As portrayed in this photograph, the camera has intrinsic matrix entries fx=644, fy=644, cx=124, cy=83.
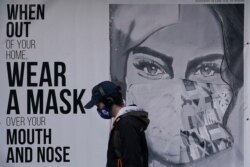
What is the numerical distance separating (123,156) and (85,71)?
Answer: 6.51 feet

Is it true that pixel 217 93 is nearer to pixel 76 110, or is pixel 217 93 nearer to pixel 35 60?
pixel 76 110

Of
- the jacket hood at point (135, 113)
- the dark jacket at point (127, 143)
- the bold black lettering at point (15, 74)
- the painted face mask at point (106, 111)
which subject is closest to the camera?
the dark jacket at point (127, 143)

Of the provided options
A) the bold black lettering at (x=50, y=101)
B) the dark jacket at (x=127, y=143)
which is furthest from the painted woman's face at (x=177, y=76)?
the dark jacket at (x=127, y=143)

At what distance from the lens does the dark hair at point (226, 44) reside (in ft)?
19.9

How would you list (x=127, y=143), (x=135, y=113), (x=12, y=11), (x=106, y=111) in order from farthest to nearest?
(x=12, y=11) → (x=106, y=111) → (x=135, y=113) → (x=127, y=143)

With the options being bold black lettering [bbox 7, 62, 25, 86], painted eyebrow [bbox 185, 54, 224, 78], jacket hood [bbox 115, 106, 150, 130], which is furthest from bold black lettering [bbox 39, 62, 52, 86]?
jacket hood [bbox 115, 106, 150, 130]

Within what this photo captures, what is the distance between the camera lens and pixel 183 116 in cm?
612

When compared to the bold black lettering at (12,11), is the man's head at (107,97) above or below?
below

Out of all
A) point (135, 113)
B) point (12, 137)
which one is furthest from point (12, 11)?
point (135, 113)

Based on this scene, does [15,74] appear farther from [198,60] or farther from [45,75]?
[198,60]

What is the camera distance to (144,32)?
609cm

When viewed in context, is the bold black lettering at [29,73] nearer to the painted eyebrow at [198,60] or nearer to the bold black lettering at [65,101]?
the bold black lettering at [65,101]

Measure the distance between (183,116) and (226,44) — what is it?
0.80m

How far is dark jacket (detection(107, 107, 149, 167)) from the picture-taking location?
4207 millimetres
